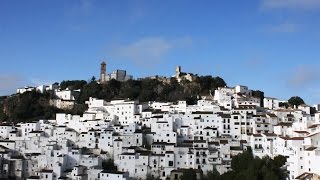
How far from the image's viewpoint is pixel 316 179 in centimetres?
3697

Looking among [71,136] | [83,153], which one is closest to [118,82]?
[71,136]

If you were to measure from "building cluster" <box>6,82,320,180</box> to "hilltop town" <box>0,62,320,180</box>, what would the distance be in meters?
0.09

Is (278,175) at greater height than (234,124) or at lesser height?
lesser

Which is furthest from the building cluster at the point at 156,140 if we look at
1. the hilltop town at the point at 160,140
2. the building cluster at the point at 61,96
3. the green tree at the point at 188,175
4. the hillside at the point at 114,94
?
the building cluster at the point at 61,96

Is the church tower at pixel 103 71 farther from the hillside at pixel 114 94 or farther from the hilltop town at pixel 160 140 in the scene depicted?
the hilltop town at pixel 160 140

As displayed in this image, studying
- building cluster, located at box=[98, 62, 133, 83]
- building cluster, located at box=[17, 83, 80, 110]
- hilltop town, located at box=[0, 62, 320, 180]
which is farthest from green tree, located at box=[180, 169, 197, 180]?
building cluster, located at box=[98, 62, 133, 83]

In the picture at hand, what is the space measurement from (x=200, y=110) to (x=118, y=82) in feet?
66.7

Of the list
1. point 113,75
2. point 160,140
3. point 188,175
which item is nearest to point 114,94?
point 113,75

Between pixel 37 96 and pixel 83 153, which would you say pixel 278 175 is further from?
pixel 37 96

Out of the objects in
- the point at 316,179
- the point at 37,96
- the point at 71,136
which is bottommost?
the point at 316,179

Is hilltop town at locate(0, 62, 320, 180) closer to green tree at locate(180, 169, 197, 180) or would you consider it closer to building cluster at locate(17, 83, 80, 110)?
green tree at locate(180, 169, 197, 180)

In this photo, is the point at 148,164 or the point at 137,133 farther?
the point at 137,133

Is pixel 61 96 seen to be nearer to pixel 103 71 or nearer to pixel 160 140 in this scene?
pixel 103 71

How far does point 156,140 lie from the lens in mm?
50344
